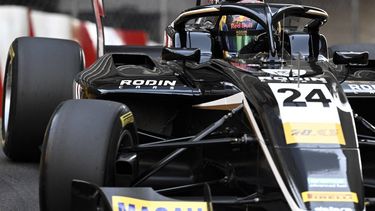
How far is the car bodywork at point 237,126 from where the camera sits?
3119 millimetres

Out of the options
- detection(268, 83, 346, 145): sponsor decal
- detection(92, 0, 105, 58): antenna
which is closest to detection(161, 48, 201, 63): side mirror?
detection(268, 83, 346, 145): sponsor decal

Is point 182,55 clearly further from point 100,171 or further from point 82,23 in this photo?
point 82,23

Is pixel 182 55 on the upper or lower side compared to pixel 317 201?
upper

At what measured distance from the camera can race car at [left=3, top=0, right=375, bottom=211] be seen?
314 cm

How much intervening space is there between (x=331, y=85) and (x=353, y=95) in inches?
14.1

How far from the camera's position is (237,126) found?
3703 mm

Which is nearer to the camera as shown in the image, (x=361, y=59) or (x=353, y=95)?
(x=353, y=95)

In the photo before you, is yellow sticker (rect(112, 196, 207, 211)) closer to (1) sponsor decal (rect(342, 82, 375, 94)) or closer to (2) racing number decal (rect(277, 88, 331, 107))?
(2) racing number decal (rect(277, 88, 331, 107))

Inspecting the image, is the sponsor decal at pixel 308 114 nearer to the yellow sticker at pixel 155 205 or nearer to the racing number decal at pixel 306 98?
the racing number decal at pixel 306 98

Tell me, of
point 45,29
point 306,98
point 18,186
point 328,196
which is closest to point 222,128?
point 306,98

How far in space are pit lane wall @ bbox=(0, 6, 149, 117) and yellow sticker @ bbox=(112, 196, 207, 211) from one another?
5995 millimetres

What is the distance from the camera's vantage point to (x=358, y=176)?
10.2 feet

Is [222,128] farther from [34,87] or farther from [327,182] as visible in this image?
[34,87]

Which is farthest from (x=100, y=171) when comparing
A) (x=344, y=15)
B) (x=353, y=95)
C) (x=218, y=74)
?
(x=344, y=15)
